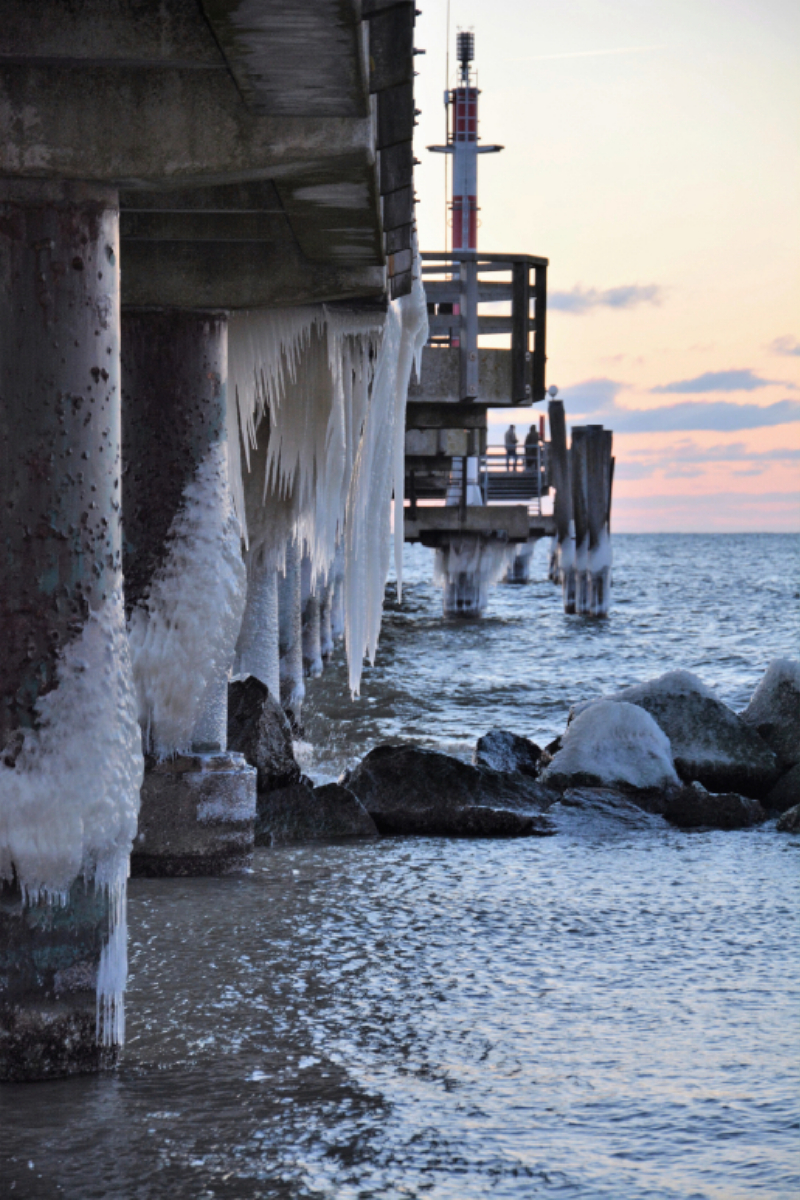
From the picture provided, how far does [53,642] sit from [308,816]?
16.3ft

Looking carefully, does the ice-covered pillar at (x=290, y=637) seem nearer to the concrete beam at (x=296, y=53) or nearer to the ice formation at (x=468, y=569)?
the concrete beam at (x=296, y=53)

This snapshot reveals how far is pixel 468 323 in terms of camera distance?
55.0 feet

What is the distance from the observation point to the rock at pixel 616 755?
36.9ft

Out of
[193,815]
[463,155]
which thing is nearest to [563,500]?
[463,155]

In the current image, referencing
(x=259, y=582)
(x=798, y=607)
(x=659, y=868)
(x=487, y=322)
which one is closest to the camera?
(x=659, y=868)

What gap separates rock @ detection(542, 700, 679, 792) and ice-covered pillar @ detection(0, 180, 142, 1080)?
6.75 meters

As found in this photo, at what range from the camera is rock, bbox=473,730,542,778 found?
12641mm

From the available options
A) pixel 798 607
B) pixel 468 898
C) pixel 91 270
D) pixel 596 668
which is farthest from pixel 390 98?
pixel 798 607

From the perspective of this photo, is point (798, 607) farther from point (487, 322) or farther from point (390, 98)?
point (390, 98)

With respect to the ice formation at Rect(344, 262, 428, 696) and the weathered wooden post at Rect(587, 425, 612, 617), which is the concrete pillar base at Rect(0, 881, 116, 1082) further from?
the weathered wooden post at Rect(587, 425, 612, 617)

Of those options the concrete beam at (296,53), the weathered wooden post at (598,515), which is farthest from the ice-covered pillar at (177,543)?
the weathered wooden post at (598,515)

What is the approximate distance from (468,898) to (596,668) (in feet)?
60.4

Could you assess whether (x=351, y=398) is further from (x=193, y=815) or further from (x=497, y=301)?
(x=497, y=301)

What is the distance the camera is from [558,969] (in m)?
6.56
